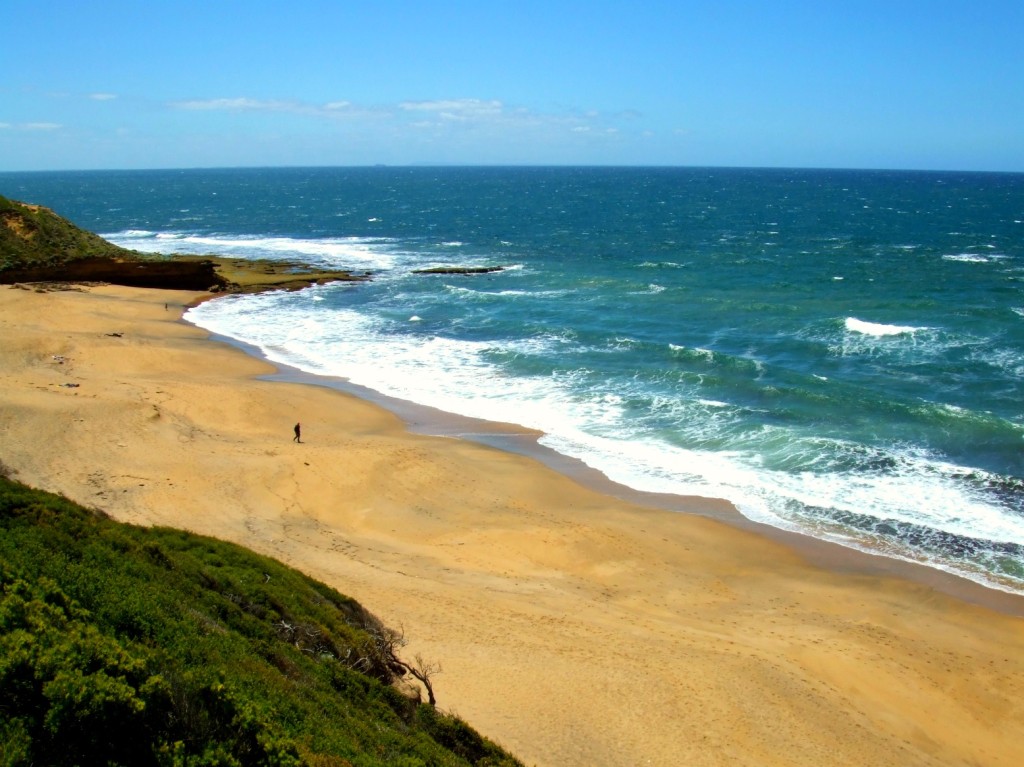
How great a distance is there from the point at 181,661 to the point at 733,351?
34.6 metres

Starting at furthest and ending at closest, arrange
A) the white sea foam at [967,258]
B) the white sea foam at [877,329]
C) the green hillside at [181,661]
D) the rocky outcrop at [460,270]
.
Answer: the rocky outcrop at [460,270], the white sea foam at [967,258], the white sea foam at [877,329], the green hillside at [181,661]

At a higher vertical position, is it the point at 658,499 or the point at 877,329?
the point at 877,329

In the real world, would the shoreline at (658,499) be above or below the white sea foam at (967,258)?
below

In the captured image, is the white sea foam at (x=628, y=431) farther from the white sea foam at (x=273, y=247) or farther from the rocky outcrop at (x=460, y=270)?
the white sea foam at (x=273, y=247)

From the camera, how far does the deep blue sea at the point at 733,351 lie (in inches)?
959

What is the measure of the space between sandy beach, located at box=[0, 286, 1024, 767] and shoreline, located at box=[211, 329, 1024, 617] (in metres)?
0.38

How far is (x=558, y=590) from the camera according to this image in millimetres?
18766

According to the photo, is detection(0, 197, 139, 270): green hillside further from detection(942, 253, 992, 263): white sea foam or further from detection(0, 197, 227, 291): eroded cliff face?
detection(942, 253, 992, 263): white sea foam

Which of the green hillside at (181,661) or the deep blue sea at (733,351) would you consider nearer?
the green hillside at (181,661)

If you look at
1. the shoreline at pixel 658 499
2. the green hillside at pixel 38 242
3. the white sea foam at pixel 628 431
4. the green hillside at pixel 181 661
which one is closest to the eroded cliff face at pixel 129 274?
the green hillside at pixel 38 242

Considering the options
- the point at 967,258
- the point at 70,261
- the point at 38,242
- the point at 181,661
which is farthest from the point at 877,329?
the point at 38,242

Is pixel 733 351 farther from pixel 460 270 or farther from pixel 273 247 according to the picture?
pixel 273 247

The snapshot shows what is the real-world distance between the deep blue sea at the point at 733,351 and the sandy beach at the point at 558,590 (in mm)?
3003

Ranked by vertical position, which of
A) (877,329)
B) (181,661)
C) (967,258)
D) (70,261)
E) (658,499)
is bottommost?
(658,499)
